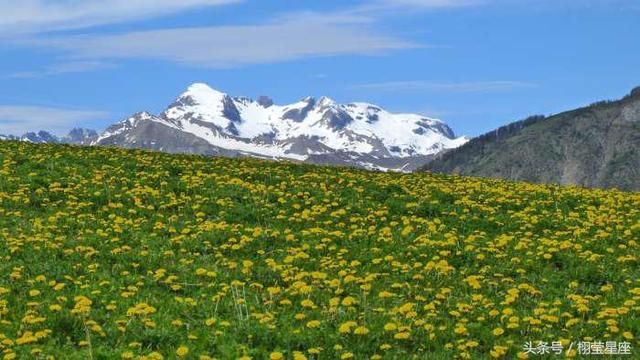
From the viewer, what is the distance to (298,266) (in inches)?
662

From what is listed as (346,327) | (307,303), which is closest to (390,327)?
(346,327)

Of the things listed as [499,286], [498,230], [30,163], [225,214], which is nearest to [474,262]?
[499,286]

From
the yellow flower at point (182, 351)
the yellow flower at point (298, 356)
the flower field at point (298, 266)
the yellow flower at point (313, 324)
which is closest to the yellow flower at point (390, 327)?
the flower field at point (298, 266)

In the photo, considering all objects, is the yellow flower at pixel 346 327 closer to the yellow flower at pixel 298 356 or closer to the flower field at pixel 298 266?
the flower field at pixel 298 266

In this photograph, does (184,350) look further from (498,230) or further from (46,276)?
(498,230)

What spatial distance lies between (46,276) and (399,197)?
40.0 ft

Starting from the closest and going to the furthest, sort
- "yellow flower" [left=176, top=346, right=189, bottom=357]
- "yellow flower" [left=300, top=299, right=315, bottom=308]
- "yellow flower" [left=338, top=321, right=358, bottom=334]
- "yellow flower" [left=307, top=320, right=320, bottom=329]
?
1. "yellow flower" [left=176, top=346, right=189, bottom=357]
2. "yellow flower" [left=338, top=321, right=358, bottom=334]
3. "yellow flower" [left=307, top=320, right=320, bottom=329]
4. "yellow flower" [left=300, top=299, right=315, bottom=308]

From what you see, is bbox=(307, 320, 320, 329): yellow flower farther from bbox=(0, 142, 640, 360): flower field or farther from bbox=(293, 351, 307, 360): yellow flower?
bbox=(293, 351, 307, 360): yellow flower

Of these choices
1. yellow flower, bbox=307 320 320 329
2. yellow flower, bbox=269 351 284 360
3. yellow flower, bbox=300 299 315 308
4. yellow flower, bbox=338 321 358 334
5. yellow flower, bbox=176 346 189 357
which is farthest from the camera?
yellow flower, bbox=300 299 315 308

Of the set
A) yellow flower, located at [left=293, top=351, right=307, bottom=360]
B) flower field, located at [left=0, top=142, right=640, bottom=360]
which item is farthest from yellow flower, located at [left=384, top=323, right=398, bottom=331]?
yellow flower, located at [left=293, top=351, right=307, bottom=360]

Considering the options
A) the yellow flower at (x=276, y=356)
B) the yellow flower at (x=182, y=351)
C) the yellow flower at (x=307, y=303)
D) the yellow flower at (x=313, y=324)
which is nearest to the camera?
the yellow flower at (x=182, y=351)

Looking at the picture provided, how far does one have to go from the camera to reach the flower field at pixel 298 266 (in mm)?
12070

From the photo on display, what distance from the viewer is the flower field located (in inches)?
475

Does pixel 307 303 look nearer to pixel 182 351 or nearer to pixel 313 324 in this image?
pixel 313 324
